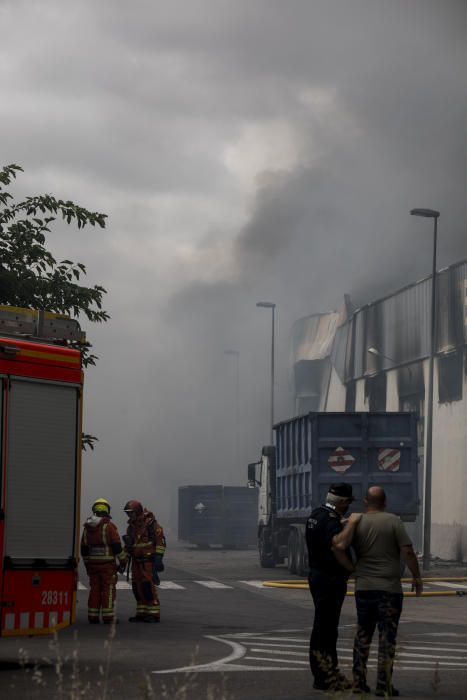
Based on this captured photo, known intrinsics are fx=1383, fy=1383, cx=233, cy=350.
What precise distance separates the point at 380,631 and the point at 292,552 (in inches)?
836

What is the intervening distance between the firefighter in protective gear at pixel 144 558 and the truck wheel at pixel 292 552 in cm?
1279

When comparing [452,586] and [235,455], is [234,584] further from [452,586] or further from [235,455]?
[235,455]

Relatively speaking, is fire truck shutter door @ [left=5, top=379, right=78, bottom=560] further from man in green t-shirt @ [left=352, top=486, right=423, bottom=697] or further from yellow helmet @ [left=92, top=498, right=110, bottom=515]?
yellow helmet @ [left=92, top=498, right=110, bottom=515]

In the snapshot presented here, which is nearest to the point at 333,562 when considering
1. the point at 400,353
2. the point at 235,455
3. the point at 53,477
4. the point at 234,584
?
the point at 53,477

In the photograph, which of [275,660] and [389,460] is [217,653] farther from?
[389,460]

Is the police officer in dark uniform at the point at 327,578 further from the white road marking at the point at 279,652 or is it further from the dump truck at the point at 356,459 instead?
the dump truck at the point at 356,459

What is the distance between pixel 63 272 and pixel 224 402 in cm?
6573

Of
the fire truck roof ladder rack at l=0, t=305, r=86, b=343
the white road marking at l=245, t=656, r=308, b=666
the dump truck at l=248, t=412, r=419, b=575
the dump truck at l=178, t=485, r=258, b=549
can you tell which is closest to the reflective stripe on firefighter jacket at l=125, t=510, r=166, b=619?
the white road marking at l=245, t=656, r=308, b=666

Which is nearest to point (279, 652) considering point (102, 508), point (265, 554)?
point (102, 508)

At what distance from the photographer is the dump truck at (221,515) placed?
51.2m

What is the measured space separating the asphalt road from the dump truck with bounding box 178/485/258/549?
2599cm

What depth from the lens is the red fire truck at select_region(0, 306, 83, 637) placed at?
36.7 feet

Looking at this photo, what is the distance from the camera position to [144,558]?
17.9m

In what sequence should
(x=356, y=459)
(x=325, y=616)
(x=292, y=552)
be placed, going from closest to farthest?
(x=325, y=616)
(x=356, y=459)
(x=292, y=552)
